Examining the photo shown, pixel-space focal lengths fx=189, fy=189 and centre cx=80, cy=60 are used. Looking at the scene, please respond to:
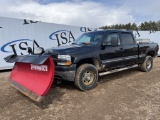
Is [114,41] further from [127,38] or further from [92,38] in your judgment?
[127,38]

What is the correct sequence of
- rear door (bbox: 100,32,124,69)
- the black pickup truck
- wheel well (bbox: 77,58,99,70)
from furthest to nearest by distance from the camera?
1. rear door (bbox: 100,32,124,69)
2. wheel well (bbox: 77,58,99,70)
3. the black pickup truck

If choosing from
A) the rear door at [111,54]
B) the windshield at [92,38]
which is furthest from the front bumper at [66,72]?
the windshield at [92,38]

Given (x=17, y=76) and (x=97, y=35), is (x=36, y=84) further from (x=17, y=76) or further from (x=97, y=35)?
(x=97, y=35)

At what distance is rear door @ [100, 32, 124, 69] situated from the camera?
6055 mm

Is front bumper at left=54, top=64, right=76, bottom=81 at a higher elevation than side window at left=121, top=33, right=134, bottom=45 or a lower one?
lower

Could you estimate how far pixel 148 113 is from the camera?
4027 mm

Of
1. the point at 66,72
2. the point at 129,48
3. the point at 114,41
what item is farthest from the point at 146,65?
the point at 66,72

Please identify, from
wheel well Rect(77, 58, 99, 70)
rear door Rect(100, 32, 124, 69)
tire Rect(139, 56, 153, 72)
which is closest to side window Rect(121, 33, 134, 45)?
rear door Rect(100, 32, 124, 69)

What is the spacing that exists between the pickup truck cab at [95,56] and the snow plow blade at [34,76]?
686 mm

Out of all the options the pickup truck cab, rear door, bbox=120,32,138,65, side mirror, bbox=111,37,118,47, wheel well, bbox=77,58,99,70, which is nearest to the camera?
the pickup truck cab

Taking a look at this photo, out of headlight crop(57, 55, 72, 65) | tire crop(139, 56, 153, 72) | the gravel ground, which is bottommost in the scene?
the gravel ground

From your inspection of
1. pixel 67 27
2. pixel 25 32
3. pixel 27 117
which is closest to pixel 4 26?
pixel 25 32

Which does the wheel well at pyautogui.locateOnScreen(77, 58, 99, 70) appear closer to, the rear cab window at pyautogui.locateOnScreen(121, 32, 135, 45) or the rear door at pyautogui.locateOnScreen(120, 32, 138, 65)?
the rear door at pyautogui.locateOnScreen(120, 32, 138, 65)

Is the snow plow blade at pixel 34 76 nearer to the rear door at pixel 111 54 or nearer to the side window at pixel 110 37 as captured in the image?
the rear door at pixel 111 54
